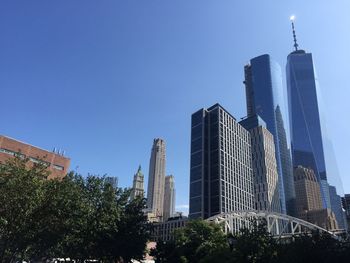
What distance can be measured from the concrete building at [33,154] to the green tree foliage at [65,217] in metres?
32.9

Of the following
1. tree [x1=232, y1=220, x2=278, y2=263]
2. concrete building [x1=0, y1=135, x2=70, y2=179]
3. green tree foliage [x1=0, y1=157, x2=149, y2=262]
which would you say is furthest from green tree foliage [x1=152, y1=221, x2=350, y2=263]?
concrete building [x1=0, y1=135, x2=70, y2=179]

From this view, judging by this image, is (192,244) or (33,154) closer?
(192,244)

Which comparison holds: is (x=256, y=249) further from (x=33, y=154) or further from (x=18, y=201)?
(x=33, y=154)

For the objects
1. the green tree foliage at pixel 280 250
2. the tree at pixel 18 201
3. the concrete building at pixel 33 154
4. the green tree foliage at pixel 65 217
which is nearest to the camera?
the tree at pixel 18 201

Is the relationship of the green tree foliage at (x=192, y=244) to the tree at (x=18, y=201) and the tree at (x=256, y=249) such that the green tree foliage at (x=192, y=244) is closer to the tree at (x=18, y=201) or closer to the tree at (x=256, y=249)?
the tree at (x=256, y=249)

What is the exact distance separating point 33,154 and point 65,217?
225ft

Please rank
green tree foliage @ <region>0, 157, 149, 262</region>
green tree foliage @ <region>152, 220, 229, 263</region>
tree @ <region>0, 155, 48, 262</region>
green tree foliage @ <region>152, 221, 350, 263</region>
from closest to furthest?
tree @ <region>0, 155, 48, 262</region> → green tree foliage @ <region>0, 157, 149, 262</region> → green tree foliage @ <region>152, 221, 350, 263</region> → green tree foliage @ <region>152, 220, 229, 263</region>

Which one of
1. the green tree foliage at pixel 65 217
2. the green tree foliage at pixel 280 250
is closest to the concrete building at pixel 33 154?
the green tree foliage at pixel 65 217

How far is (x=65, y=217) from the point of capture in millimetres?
38000

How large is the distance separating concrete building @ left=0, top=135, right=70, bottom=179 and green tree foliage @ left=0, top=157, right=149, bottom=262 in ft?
108

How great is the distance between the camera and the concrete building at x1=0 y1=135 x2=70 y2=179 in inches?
3652

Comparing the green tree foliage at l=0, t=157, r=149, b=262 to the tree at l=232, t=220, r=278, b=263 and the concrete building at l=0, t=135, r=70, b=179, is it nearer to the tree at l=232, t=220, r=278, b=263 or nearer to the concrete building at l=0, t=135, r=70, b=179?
Result: the tree at l=232, t=220, r=278, b=263

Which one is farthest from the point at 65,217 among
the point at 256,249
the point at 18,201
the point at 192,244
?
the point at 192,244

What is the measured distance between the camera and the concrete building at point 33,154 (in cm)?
9275
